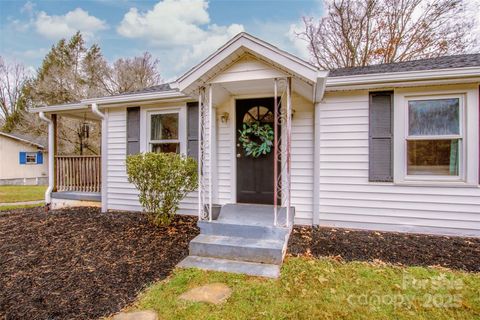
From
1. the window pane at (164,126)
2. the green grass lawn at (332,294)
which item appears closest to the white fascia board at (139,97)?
the window pane at (164,126)

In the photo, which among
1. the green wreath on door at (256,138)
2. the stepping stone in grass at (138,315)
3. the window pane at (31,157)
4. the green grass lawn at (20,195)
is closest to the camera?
the stepping stone in grass at (138,315)

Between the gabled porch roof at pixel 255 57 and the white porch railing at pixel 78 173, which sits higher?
→ the gabled porch roof at pixel 255 57

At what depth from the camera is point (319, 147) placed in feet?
15.7

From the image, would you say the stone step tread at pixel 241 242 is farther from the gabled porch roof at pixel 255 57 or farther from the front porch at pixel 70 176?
the front porch at pixel 70 176

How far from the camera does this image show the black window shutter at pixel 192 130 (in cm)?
552

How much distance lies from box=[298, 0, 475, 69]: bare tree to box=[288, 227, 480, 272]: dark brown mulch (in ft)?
36.4

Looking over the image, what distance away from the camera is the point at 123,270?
10.6ft

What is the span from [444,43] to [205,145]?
1279cm

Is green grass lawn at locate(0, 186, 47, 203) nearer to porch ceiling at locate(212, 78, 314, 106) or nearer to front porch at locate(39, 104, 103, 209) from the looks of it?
front porch at locate(39, 104, 103, 209)

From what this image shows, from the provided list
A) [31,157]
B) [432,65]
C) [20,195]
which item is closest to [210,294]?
[432,65]

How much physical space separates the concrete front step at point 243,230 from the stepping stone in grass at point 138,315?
1.68 metres

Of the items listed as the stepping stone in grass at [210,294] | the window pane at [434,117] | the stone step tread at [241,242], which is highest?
the window pane at [434,117]

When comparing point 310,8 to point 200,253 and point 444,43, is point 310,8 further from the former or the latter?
point 200,253

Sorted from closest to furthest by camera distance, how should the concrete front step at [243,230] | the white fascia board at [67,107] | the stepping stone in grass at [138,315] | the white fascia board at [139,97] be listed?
1. the stepping stone in grass at [138,315]
2. the concrete front step at [243,230]
3. the white fascia board at [139,97]
4. the white fascia board at [67,107]
